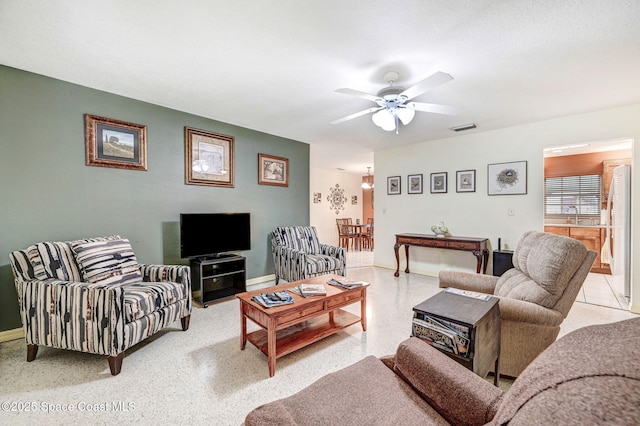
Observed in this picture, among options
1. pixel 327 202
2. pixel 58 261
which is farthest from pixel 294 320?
pixel 327 202

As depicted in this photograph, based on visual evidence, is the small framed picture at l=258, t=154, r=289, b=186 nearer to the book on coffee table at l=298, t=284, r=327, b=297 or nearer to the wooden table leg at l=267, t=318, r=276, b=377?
the book on coffee table at l=298, t=284, r=327, b=297

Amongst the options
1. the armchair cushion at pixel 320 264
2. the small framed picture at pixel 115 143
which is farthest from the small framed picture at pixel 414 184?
the small framed picture at pixel 115 143

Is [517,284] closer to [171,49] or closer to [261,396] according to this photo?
[261,396]

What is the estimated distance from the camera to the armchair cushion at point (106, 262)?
91.2 inches

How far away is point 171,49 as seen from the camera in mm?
2066

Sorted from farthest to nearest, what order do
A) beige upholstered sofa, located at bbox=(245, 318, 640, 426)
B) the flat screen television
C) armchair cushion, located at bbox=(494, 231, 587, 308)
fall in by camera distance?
1. the flat screen television
2. armchair cushion, located at bbox=(494, 231, 587, 308)
3. beige upholstered sofa, located at bbox=(245, 318, 640, 426)

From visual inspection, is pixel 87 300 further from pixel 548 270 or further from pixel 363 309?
pixel 548 270

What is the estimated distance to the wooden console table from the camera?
3.87 meters

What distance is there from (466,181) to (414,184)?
857mm

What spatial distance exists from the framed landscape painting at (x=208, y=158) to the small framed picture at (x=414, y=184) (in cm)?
313

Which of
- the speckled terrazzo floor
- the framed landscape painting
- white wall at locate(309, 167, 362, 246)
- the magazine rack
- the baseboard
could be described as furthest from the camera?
white wall at locate(309, 167, 362, 246)

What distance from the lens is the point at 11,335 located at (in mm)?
2402

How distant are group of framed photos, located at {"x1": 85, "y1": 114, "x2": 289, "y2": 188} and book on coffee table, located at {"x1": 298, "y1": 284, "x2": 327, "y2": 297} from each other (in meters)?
2.13

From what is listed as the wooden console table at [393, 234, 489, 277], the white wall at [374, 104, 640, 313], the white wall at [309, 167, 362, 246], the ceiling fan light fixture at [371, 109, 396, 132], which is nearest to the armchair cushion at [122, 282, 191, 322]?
the ceiling fan light fixture at [371, 109, 396, 132]
